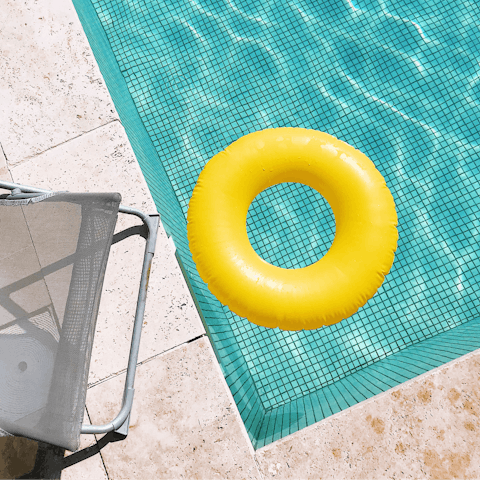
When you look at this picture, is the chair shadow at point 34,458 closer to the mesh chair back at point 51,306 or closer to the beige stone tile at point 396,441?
the mesh chair back at point 51,306

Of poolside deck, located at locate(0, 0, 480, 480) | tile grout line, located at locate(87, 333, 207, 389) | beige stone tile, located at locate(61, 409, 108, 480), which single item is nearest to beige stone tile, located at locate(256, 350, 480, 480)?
poolside deck, located at locate(0, 0, 480, 480)

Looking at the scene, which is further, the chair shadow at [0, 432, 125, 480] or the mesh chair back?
the chair shadow at [0, 432, 125, 480]

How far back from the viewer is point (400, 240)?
3.10m

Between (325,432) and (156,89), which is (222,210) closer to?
Result: (325,432)

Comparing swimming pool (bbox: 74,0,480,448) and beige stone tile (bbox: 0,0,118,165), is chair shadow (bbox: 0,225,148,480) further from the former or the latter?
beige stone tile (bbox: 0,0,118,165)

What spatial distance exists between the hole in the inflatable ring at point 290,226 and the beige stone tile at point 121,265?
816 mm

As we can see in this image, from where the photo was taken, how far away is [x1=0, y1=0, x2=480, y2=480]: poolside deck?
2.26 m

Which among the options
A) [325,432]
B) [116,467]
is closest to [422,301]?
[325,432]

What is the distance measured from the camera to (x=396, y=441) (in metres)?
2.29

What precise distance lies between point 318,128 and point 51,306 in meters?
2.48

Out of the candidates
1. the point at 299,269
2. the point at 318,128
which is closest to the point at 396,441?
the point at 299,269

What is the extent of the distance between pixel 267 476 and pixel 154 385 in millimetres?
807

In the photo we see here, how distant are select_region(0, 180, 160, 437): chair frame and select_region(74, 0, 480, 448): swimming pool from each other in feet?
1.33

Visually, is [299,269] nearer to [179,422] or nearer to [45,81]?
[179,422]
